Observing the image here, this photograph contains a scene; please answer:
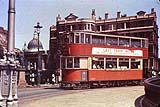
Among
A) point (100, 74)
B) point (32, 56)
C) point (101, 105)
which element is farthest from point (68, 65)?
point (32, 56)

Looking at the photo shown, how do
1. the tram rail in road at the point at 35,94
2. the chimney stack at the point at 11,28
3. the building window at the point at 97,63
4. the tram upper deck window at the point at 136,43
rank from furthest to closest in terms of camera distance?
1. the tram upper deck window at the point at 136,43
2. the building window at the point at 97,63
3. the tram rail in road at the point at 35,94
4. the chimney stack at the point at 11,28

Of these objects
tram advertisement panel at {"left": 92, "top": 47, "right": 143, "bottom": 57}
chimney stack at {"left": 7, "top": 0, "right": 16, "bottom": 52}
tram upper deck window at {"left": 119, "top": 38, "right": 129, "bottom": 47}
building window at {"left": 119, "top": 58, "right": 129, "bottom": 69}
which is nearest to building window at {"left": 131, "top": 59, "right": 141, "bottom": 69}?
tram advertisement panel at {"left": 92, "top": 47, "right": 143, "bottom": 57}

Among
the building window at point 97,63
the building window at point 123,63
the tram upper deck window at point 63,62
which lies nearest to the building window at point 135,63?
the building window at point 123,63

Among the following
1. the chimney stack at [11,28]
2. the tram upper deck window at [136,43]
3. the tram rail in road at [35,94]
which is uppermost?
the tram upper deck window at [136,43]

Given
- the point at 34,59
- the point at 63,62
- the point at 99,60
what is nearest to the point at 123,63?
the point at 99,60

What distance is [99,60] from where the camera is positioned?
34.7 metres

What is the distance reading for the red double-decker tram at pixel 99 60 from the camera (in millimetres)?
33312

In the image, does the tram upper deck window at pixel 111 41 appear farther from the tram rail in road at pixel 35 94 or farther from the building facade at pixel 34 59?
the building facade at pixel 34 59

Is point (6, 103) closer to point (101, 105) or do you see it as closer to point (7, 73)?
point (7, 73)

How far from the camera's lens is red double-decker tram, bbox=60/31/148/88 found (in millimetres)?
33312

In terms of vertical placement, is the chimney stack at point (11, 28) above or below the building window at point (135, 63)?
above

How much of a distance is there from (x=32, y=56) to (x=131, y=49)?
44.3m

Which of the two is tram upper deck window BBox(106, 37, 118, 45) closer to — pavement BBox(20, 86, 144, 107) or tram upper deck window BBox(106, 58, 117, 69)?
tram upper deck window BBox(106, 58, 117, 69)

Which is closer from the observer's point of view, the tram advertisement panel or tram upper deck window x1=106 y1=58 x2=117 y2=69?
the tram advertisement panel
